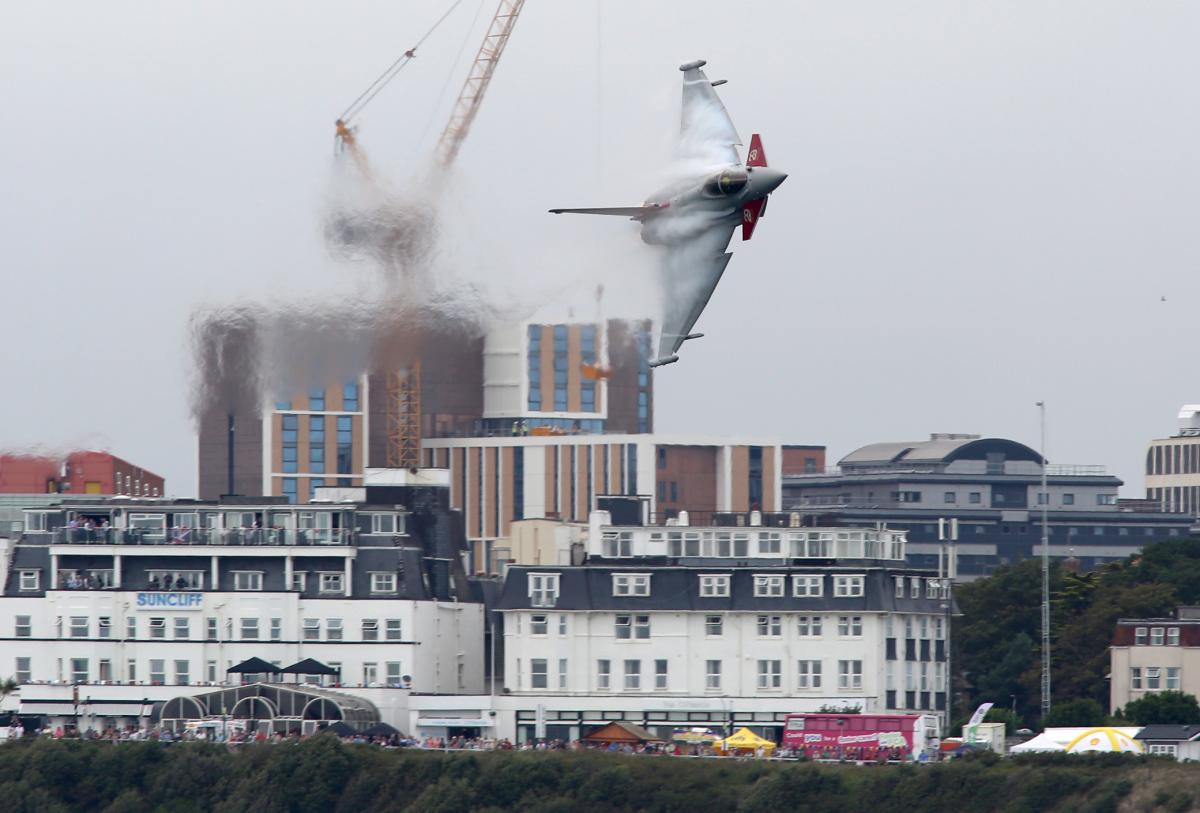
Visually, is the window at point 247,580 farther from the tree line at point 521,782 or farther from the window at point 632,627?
the window at point 632,627

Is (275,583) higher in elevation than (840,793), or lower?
higher

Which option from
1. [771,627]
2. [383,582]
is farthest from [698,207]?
[383,582]

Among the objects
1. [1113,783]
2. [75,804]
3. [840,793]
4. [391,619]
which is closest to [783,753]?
[840,793]

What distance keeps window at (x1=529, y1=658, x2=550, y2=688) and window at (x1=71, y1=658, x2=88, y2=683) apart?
25.5m

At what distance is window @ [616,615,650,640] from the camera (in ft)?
438

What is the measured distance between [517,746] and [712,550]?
734 inches

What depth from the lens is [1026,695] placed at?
153375 mm

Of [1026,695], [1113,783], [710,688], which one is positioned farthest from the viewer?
[1026,695]

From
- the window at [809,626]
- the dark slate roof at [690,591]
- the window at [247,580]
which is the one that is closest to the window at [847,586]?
the dark slate roof at [690,591]

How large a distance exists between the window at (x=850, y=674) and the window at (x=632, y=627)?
10.7 m

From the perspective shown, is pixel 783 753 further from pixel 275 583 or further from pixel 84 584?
pixel 84 584

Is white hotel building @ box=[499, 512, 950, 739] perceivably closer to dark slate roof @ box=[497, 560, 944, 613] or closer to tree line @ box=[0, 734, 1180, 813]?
dark slate roof @ box=[497, 560, 944, 613]

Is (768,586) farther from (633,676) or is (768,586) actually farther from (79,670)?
(79,670)

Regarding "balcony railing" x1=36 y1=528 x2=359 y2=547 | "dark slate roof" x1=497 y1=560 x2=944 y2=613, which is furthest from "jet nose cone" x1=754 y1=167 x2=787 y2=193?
"balcony railing" x1=36 y1=528 x2=359 y2=547
